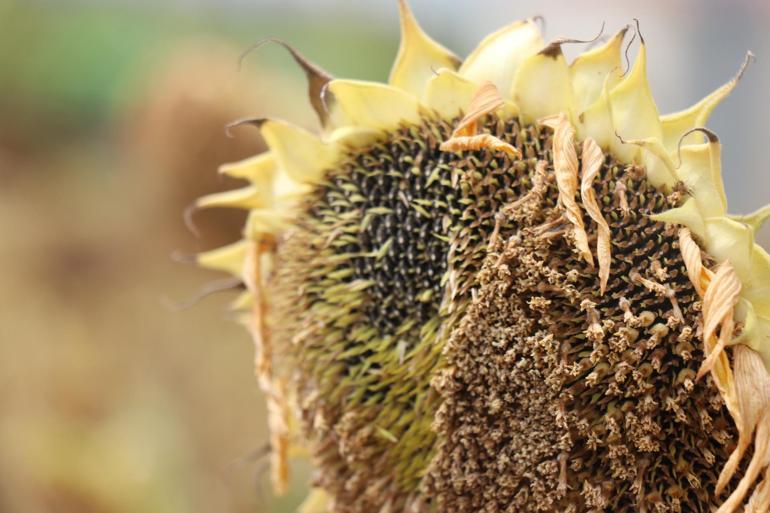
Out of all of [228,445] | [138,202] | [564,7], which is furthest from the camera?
[564,7]

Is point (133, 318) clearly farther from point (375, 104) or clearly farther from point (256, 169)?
point (375, 104)

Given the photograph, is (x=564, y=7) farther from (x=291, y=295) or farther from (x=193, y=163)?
(x=291, y=295)

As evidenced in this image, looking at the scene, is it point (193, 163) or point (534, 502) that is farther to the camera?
point (193, 163)

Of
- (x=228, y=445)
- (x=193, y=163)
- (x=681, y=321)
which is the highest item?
(x=681, y=321)

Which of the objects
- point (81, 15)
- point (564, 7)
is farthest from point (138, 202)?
point (81, 15)

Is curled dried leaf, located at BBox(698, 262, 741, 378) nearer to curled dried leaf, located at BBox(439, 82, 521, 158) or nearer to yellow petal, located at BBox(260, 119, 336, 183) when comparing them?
curled dried leaf, located at BBox(439, 82, 521, 158)

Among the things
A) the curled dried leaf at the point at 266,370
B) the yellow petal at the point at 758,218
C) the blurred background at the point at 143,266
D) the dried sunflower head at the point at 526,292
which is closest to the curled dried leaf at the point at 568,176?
the dried sunflower head at the point at 526,292
